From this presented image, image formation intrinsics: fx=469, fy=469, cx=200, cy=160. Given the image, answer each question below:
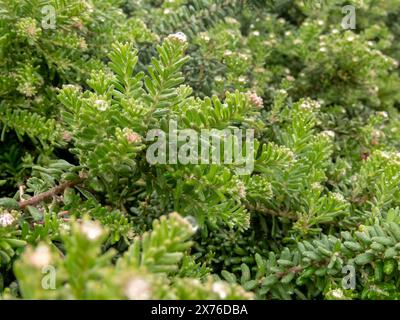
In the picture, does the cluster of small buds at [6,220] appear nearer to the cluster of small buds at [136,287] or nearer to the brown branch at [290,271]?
the cluster of small buds at [136,287]

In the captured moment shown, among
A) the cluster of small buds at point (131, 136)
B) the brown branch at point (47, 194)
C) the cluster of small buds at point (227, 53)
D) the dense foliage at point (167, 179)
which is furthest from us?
the cluster of small buds at point (227, 53)

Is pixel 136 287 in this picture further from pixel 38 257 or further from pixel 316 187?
pixel 316 187

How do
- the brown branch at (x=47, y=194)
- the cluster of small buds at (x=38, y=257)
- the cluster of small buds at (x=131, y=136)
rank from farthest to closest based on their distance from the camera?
the brown branch at (x=47, y=194) → the cluster of small buds at (x=131, y=136) → the cluster of small buds at (x=38, y=257)

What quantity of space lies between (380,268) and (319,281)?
0.18 meters

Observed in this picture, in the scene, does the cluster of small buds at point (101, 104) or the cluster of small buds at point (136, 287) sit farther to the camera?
the cluster of small buds at point (101, 104)

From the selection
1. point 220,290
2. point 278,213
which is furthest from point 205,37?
point 220,290

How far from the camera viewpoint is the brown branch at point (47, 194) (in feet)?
4.50

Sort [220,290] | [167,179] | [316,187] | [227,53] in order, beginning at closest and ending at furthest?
[220,290] → [167,179] → [316,187] → [227,53]

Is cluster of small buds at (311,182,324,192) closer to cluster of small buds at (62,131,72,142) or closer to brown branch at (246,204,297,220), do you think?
brown branch at (246,204,297,220)

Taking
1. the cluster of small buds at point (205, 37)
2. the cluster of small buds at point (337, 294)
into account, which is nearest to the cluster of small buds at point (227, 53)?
the cluster of small buds at point (205, 37)

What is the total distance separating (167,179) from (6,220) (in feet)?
1.46

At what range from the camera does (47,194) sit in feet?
4.57

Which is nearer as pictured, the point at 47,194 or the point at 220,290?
the point at 220,290

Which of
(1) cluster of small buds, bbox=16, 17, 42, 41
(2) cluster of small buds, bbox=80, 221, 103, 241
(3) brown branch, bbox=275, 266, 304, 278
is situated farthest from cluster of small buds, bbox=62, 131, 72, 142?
(2) cluster of small buds, bbox=80, 221, 103, 241
